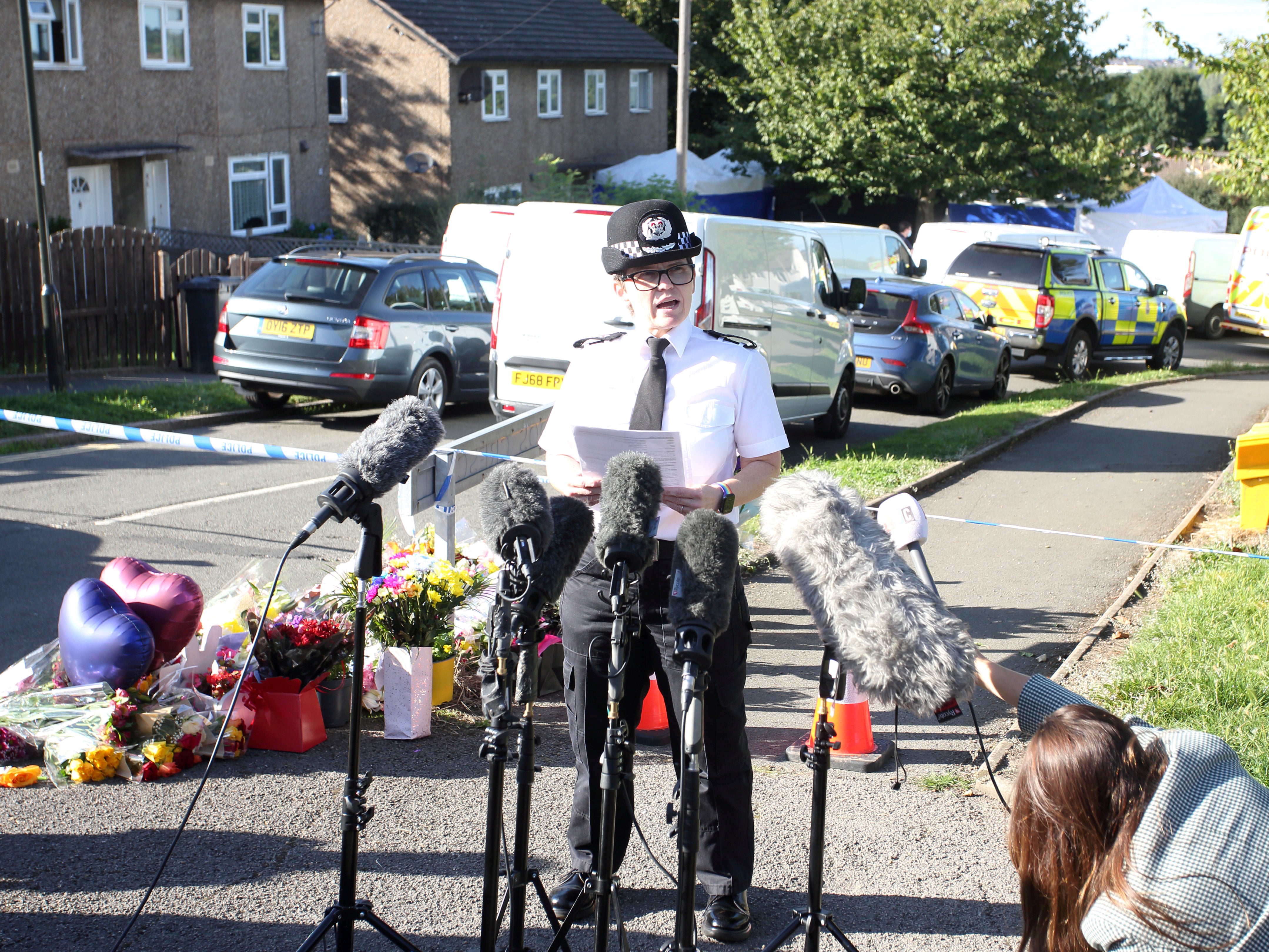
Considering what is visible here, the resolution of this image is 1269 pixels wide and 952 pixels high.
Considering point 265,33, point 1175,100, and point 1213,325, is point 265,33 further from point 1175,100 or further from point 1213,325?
point 1175,100

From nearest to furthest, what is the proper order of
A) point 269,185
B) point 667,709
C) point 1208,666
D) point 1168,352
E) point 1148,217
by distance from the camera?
point 667,709
point 1208,666
point 1168,352
point 269,185
point 1148,217

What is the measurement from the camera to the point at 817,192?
3662 cm

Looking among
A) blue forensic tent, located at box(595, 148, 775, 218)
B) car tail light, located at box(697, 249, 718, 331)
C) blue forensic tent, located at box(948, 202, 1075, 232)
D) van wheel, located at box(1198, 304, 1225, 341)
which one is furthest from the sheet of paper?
blue forensic tent, located at box(948, 202, 1075, 232)

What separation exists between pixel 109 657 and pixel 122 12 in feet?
70.7

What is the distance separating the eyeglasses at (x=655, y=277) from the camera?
11.0ft

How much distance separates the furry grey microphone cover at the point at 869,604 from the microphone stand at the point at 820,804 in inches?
10.5

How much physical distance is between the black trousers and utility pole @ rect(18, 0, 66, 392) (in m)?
10.7

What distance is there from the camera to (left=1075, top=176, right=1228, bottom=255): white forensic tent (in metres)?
36.8

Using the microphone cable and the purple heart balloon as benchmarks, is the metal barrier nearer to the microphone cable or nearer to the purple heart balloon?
the purple heart balloon

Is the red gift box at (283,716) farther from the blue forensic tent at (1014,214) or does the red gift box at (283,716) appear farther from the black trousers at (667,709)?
the blue forensic tent at (1014,214)

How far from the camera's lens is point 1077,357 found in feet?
65.0

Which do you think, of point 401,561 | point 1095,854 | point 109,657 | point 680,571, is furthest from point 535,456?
point 1095,854

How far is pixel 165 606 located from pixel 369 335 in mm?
7810

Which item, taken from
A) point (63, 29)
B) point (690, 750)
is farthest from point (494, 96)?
point (690, 750)
